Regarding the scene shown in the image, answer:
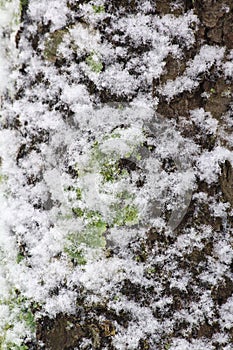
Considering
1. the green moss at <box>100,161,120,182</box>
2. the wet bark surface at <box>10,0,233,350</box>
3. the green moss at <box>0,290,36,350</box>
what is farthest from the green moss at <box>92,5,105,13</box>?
the green moss at <box>0,290,36,350</box>

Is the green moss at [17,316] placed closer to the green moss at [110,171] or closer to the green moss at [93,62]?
the green moss at [110,171]

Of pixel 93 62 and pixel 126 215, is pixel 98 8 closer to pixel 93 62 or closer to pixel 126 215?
pixel 93 62

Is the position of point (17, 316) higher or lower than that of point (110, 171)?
lower

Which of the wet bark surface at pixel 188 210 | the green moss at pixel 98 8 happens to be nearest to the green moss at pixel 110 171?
the wet bark surface at pixel 188 210

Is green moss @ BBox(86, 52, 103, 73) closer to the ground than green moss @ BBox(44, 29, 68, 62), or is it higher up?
closer to the ground

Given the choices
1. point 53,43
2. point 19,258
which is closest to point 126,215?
point 19,258

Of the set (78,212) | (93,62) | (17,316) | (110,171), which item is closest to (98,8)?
(93,62)

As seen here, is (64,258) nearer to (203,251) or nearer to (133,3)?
(203,251)

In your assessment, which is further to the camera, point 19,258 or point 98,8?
point 19,258

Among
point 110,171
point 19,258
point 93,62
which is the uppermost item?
point 93,62

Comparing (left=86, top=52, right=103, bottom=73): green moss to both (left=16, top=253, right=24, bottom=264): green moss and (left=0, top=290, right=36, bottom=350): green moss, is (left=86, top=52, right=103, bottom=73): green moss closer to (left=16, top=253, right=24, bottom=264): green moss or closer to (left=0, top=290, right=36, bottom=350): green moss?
(left=16, top=253, right=24, bottom=264): green moss

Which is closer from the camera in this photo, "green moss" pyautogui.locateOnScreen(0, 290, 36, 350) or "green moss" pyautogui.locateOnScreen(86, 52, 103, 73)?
"green moss" pyautogui.locateOnScreen(86, 52, 103, 73)

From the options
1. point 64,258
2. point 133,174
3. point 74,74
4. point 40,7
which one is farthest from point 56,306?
point 40,7

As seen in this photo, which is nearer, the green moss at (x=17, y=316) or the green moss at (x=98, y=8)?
the green moss at (x=98, y=8)
